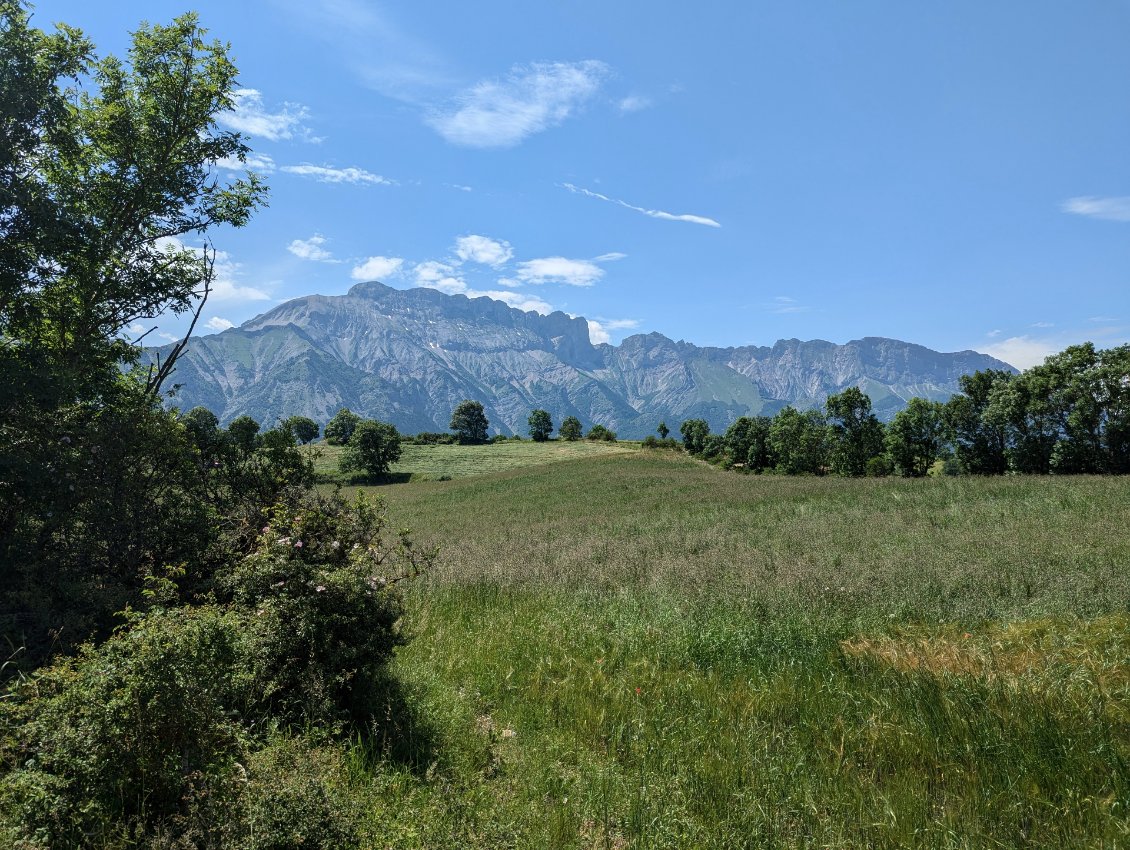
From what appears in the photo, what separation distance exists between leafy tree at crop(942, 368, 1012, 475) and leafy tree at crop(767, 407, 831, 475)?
13941mm

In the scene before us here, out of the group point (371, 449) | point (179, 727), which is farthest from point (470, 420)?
point (179, 727)

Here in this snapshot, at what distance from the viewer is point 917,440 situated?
6259 cm

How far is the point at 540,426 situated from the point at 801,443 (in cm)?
6912

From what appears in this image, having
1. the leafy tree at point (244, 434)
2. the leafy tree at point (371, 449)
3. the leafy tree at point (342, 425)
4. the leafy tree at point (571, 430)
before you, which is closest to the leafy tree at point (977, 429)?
the leafy tree at point (244, 434)

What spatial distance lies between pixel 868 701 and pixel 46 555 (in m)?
9.58

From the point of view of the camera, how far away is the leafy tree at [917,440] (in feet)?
202

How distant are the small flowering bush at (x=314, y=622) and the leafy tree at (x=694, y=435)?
97654 millimetres

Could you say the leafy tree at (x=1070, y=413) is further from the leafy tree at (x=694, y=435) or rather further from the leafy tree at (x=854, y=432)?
the leafy tree at (x=694, y=435)

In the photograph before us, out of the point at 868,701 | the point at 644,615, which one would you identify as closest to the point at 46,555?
the point at 644,615

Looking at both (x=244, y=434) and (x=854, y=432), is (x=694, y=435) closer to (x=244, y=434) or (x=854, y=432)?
(x=854, y=432)

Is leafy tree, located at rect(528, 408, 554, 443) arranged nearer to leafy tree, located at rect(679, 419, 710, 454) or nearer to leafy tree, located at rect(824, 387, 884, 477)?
leafy tree, located at rect(679, 419, 710, 454)

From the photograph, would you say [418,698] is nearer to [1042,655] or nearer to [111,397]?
[1042,655]

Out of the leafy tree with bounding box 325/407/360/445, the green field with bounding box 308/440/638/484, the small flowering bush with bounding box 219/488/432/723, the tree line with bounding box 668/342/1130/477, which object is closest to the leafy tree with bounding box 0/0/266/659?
the small flowering bush with bounding box 219/488/432/723

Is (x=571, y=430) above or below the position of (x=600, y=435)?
above
